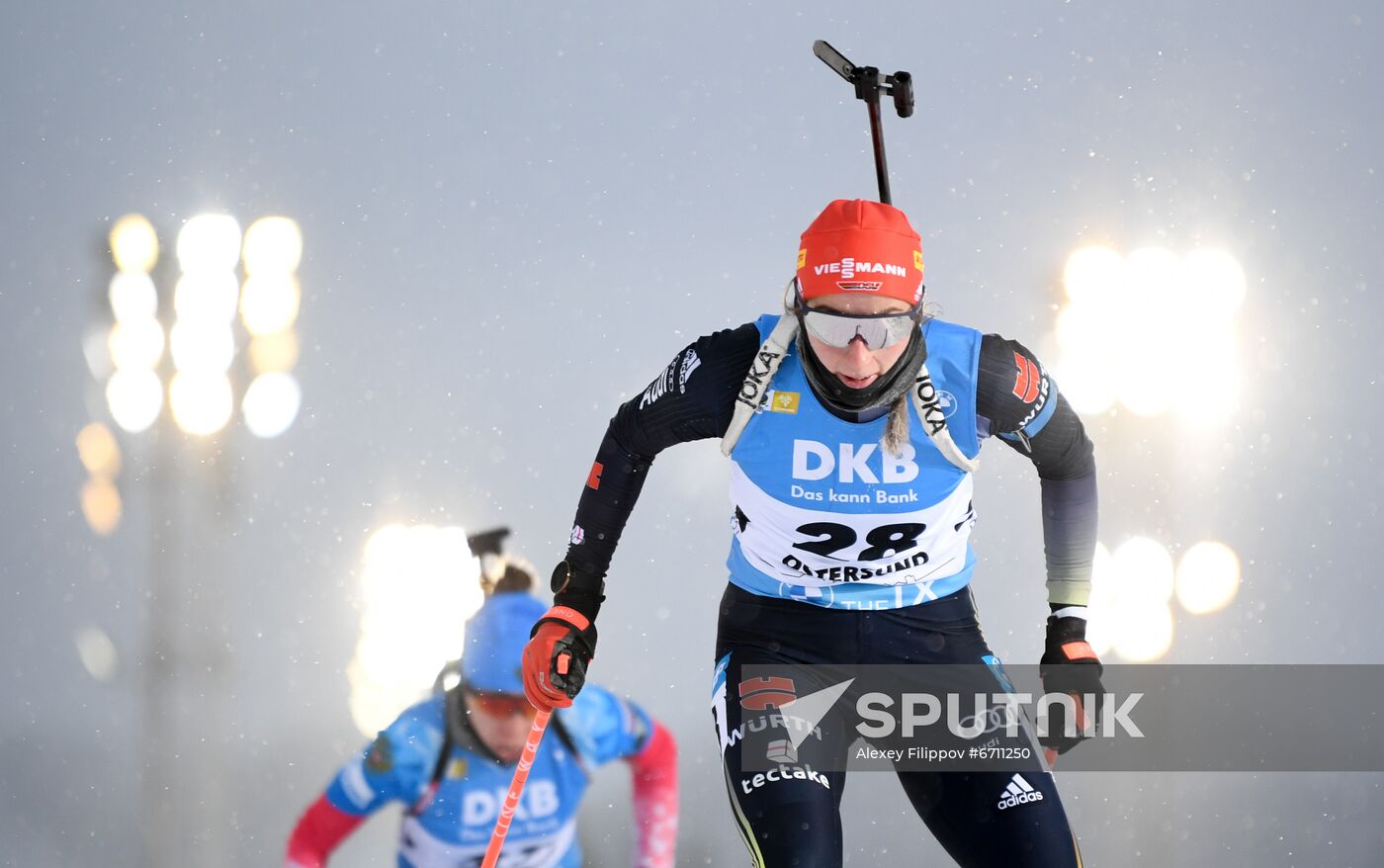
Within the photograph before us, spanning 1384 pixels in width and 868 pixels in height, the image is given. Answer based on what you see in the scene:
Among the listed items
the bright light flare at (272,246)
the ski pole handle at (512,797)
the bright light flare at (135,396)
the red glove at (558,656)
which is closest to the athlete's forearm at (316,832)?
the ski pole handle at (512,797)

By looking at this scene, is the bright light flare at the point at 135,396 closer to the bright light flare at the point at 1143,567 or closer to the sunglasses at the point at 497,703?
the sunglasses at the point at 497,703

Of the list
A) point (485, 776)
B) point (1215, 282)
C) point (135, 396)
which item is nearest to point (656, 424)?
point (485, 776)

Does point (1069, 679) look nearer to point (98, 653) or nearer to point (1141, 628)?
point (1141, 628)

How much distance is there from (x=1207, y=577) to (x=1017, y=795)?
3.81 metres

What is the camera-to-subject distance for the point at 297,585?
16.7 feet

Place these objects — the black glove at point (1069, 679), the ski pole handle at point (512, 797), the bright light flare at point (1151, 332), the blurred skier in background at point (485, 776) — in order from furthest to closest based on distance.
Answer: the bright light flare at point (1151, 332), the blurred skier in background at point (485, 776), the ski pole handle at point (512, 797), the black glove at point (1069, 679)

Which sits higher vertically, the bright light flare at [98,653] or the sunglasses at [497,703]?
the bright light flare at [98,653]

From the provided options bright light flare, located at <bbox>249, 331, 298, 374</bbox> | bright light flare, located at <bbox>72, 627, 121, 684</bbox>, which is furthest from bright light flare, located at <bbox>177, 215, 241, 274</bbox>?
bright light flare, located at <bbox>72, 627, 121, 684</bbox>

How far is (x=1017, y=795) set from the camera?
7.68 ft

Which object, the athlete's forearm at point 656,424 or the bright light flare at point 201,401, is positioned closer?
the athlete's forearm at point 656,424

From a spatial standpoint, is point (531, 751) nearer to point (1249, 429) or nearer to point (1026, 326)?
point (1026, 326)

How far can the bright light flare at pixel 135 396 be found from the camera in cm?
505

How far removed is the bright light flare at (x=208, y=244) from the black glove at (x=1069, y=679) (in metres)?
3.72

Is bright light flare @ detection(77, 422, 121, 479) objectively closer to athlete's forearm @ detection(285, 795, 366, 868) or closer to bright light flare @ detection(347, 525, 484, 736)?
bright light flare @ detection(347, 525, 484, 736)
